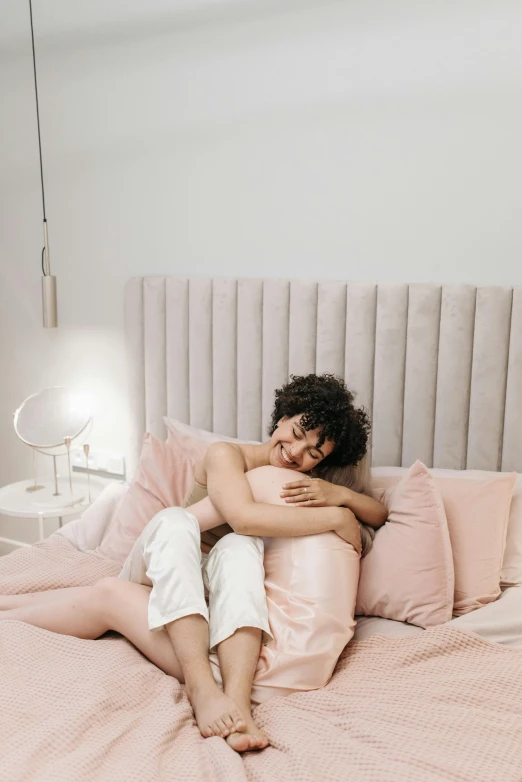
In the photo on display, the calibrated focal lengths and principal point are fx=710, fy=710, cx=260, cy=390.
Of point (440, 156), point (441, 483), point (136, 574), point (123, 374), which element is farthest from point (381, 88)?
point (136, 574)

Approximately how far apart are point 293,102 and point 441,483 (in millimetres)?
1275

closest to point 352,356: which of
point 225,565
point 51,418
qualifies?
point 225,565

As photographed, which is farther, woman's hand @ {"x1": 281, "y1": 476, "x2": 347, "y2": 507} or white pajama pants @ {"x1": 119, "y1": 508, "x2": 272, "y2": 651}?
woman's hand @ {"x1": 281, "y1": 476, "x2": 347, "y2": 507}

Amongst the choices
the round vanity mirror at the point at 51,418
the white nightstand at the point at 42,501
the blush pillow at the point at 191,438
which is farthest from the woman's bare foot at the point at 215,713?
the round vanity mirror at the point at 51,418

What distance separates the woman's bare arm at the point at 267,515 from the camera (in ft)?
5.46

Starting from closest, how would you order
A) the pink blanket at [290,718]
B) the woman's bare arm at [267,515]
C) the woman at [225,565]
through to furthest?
the pink blanket at [290,718] → the woman at [225,565] → the woman's bare arm at [267,515]

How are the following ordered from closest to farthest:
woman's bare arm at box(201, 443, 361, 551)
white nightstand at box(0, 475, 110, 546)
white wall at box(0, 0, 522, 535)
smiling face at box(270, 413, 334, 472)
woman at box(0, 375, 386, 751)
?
woman at box(0, 375, 386, 751) → woman's bare arm at box(201, 443, 361, 551) → smiling face at box(270, 413, 334, 472) → white wall at box(0, 0, 522, 535) → white nightstand at box(0, 475, 110, 546)

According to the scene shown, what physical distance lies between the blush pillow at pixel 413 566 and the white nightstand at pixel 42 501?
1.13 metres

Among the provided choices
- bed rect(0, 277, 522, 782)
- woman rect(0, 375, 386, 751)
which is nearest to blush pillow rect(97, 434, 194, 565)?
bed rect(0, 277, 522, 782)

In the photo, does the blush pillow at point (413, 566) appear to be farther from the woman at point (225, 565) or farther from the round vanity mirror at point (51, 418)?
the round vanity mirror at point (51, 418)

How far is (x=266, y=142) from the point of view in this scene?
7.62ft

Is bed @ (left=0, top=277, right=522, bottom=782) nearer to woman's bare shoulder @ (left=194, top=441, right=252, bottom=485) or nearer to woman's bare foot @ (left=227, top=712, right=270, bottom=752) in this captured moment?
woman's bare foot @ (left=227, top=712, right=270, bottom=752)

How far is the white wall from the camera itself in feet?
6.72

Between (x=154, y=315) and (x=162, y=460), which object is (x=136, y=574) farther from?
(x=154, y=315)
